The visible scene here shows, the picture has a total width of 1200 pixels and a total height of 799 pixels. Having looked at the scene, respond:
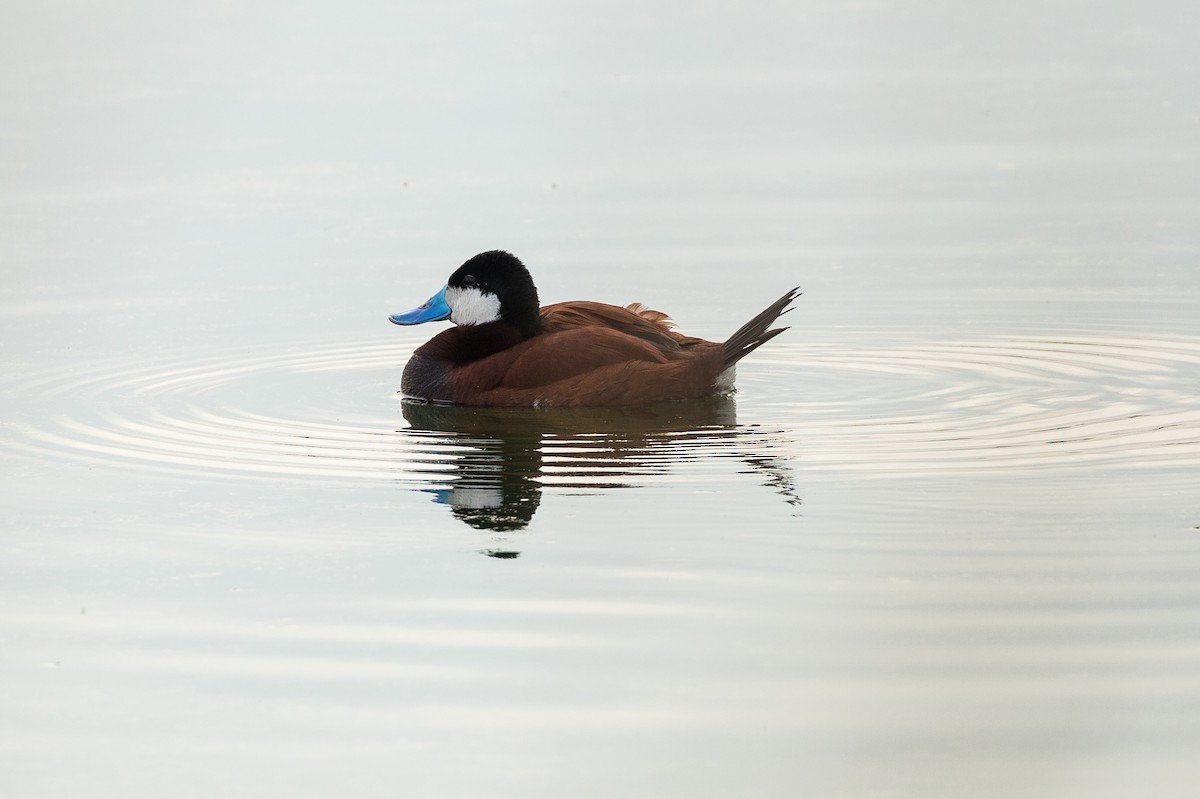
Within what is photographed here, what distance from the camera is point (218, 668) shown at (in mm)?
4812

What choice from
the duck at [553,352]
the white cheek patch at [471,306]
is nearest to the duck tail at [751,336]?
the duck at [553,352]

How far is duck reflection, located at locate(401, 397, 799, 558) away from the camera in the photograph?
675cm

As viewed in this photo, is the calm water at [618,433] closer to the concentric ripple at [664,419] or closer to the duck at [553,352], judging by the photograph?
the concentric ripple at [664,419]

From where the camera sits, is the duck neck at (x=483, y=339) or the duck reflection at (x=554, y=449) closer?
the duck reflection at (x=554, y=449)

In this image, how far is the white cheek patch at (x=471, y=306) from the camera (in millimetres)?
8727

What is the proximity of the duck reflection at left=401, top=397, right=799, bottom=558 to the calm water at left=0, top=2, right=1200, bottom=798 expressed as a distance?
4cm

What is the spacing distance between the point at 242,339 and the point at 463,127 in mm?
5676

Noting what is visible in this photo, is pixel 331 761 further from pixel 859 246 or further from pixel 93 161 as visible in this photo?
pixel 93 161

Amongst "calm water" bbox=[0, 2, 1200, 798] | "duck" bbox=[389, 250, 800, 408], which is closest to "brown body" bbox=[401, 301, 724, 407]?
"duck" bbox=[389, 250, 800, 408]

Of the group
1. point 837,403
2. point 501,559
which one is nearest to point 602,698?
point 501,559

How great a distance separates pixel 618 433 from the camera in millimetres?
7871

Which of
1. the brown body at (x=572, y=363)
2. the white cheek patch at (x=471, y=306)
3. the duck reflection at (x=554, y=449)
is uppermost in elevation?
the white cheek patch at (x=471, y=306)

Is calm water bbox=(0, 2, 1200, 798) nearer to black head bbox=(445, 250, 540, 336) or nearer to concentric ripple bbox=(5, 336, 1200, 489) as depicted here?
concentric ripple bbox=(5, 336, 1200, 489)

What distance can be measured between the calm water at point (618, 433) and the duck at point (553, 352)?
6.7 inches
